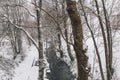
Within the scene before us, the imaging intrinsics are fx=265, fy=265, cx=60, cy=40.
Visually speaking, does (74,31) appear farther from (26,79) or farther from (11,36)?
(11,36)

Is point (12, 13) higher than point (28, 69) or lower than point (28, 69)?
higher

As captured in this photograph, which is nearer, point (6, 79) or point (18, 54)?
point (6, 79)

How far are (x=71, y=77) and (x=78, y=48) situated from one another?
669 inches

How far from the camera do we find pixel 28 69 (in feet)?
95.6

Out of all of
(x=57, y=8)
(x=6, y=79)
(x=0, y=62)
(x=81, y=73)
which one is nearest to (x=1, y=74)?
(x=6, y=79)

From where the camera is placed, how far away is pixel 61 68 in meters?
25.4

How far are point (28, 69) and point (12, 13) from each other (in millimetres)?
9621

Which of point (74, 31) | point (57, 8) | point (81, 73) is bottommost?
point (81, 73)

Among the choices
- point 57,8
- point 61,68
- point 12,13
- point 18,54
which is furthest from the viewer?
point 18,54

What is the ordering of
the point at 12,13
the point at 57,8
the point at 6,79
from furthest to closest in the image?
1. the point at 12,13
2. the point at 57,8
3. the point at 6,79

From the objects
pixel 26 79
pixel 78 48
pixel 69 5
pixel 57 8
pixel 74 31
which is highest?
pixel 57 8

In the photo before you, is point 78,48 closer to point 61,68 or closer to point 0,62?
point 61,68

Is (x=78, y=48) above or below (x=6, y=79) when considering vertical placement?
above

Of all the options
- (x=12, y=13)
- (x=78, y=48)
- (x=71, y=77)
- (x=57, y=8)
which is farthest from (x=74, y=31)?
(x=12, y=13)
